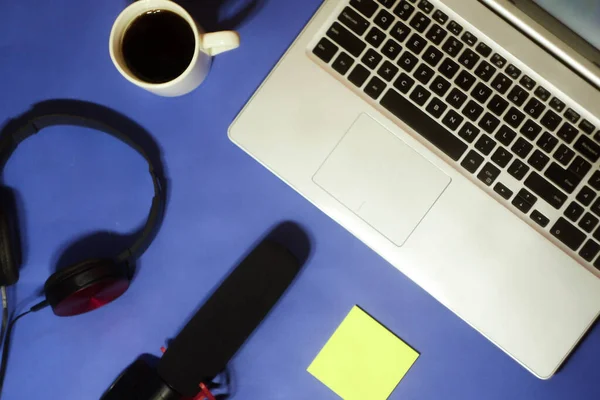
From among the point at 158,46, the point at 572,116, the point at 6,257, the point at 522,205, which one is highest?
the point at 572,116

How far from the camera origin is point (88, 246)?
2.07 feet

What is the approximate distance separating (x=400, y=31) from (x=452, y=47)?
59 mm

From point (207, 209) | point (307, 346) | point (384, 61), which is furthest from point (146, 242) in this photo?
point (384, 61)

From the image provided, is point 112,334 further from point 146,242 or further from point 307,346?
point 307,346

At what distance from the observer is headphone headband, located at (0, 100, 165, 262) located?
0.58 metres

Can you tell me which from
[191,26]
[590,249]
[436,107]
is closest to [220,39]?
[191,26]

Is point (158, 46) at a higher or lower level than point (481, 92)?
lower

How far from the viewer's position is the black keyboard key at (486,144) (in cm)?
58

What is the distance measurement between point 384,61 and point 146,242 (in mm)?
328

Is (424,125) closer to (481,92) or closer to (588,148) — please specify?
(481,92)

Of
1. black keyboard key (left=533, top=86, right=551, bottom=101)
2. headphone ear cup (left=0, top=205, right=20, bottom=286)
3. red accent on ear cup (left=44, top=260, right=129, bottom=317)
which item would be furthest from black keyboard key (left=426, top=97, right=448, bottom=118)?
headphone ear cup (left=0, top=205, right=20, bottom=286)

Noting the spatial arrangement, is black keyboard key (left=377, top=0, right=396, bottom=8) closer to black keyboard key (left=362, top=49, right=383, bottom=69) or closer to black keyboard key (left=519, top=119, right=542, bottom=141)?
black keyboard key (left=362, top=49, right=383, bottom=69)

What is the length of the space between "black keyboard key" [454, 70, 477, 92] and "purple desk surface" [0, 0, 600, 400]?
0.63 feet

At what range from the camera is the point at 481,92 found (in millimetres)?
582
